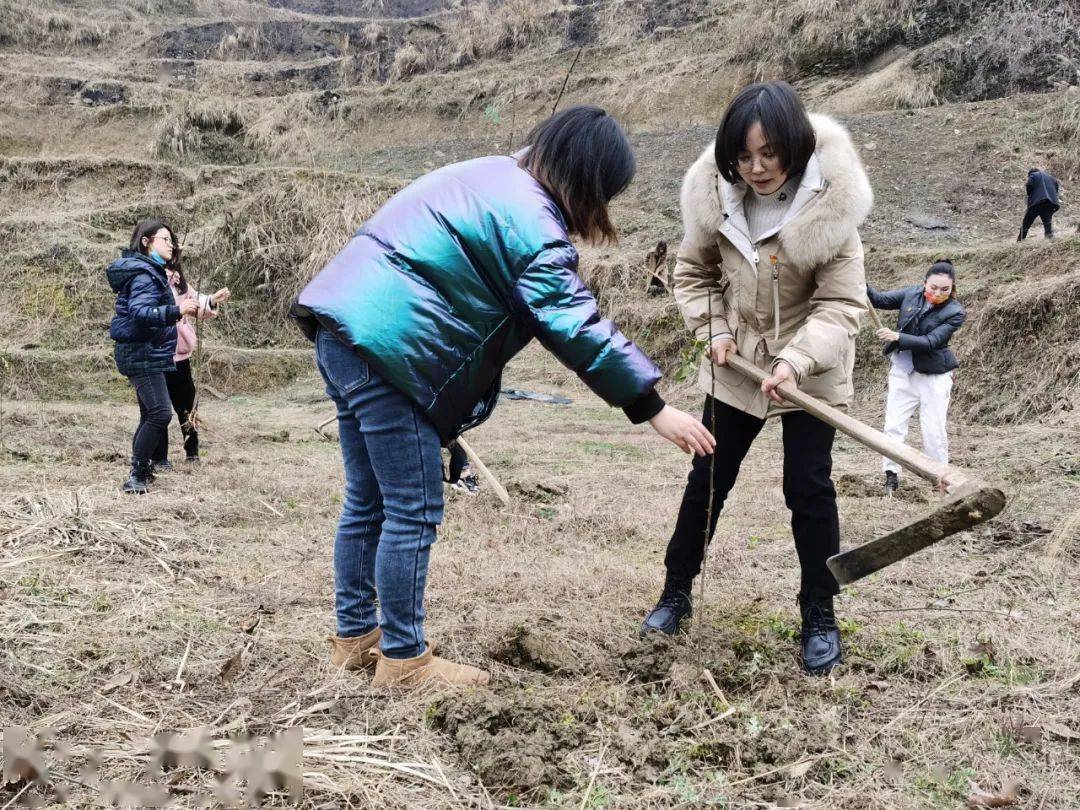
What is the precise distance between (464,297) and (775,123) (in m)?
1.02

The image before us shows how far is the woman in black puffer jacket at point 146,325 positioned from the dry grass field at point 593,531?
339 mm

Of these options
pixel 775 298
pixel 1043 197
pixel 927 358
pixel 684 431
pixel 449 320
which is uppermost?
pixel 449 320

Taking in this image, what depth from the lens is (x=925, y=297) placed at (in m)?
5.54

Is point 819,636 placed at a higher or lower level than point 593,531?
higher

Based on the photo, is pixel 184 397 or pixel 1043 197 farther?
pixel 1043 197

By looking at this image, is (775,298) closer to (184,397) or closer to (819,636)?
(819,636)

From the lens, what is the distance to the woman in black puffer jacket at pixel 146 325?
17.6 ft

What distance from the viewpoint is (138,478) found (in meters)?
5.37

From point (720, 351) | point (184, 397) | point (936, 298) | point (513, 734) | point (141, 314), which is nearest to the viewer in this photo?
point (513, 734)

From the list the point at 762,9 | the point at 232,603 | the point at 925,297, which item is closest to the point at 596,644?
the point at 232,603

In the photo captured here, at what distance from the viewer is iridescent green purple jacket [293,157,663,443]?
207 centimetres

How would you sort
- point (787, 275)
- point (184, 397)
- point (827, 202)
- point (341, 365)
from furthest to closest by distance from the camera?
1. point (184, 397)
2. point (787, 275)
3. point (827, 202)
4. point (341, 365)

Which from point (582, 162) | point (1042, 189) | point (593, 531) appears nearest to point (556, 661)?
point (582, 162)

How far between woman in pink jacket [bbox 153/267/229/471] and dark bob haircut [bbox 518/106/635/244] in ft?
14.4
